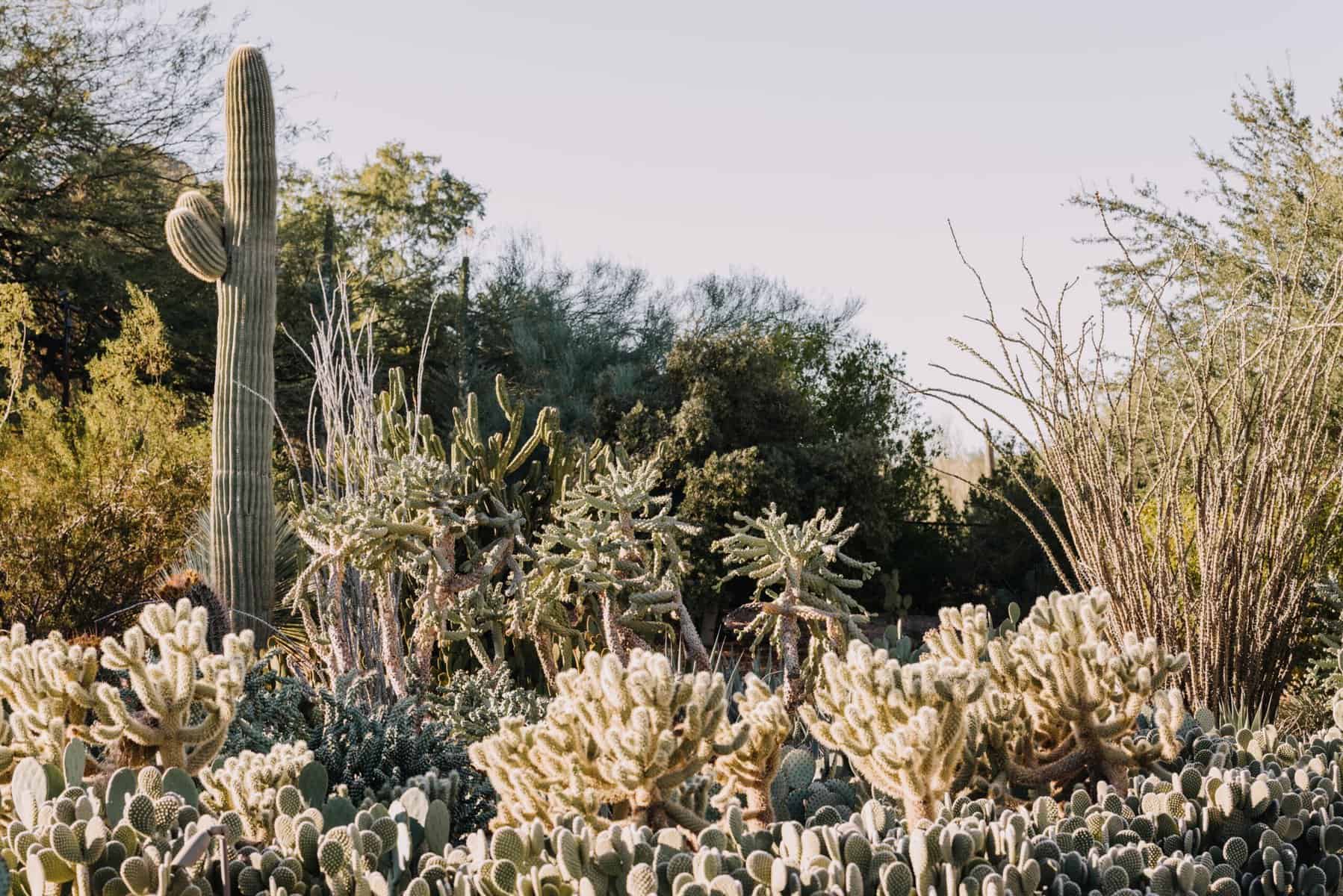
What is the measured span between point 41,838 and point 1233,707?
3.04 meters

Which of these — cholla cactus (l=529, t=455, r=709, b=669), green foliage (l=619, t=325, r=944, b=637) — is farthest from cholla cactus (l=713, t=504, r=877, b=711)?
green foliage (l=619, t=325, r=944, b=637)

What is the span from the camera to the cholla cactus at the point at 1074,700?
5.98 ft

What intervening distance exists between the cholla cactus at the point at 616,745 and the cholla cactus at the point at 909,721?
0.18 m

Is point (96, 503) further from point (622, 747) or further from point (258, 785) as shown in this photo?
point (622, 747)

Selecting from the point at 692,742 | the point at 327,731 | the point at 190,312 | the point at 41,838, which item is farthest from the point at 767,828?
the point at 190,312

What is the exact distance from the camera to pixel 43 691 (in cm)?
184

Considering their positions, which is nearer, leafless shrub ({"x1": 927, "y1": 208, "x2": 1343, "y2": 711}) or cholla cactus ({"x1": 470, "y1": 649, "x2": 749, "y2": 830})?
cholla cactus ({"x1": 470, "y1": 649, "x2": 749, "y2": 830})

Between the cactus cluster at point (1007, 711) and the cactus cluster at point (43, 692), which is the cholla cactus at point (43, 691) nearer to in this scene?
the cactus cluster at point (43, 692)

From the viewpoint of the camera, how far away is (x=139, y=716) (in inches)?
74.7

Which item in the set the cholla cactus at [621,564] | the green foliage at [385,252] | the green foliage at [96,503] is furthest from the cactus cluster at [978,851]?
the green foliage at [385,252]

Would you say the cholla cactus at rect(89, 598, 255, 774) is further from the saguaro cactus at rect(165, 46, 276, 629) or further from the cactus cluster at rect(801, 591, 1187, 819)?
the saguaro cactus at rect(165, 46, 276, 629)

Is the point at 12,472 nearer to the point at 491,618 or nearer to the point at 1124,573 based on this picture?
the point at 491,618

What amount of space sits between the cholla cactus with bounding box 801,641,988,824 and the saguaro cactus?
510cm

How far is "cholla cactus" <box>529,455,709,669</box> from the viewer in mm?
3178
